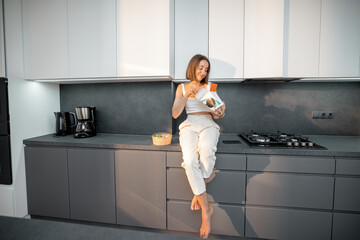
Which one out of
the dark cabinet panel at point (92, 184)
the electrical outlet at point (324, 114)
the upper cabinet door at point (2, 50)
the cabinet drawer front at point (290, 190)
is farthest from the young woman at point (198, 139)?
the upper cabinet door at point (2, 50)

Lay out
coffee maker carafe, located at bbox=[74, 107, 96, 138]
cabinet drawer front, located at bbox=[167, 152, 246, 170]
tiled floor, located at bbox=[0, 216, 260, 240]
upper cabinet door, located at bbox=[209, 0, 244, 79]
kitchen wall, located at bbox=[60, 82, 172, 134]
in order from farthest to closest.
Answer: kitchen wall, located at bbox=[60, 82, 172, 134] → coffee maker carafe, located at bbox=[74, 107, 96, 138] → upper cabinet door, located at bbox=[209, 0, 244, 79] → cabinet drawer front, located at bbox=[167, 152, 246, 170] → tiled floor, located at bbox=[0, 216, 260, 240]

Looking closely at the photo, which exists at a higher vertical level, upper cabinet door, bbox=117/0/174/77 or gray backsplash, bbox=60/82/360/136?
upper cabinet door, bbox=117/0/174/77

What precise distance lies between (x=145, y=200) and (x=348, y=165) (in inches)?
62.6

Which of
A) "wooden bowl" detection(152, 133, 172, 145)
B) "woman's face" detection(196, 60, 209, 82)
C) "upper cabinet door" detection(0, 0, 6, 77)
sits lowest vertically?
"wooden bowl" detection(152, 133, 172, 145)

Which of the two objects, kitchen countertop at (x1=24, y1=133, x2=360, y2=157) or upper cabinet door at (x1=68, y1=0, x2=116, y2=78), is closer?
kitchen countertop at (x1=24, y1=133, x2=360, y2=157)

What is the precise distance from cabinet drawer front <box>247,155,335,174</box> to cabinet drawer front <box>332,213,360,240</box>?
0.36 m

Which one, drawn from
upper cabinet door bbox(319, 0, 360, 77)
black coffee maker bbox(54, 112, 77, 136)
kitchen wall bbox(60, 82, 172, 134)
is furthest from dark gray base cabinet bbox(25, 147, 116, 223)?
upper cabinet door bbox(319, 0, 360, 77)

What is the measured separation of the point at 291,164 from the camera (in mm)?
1480

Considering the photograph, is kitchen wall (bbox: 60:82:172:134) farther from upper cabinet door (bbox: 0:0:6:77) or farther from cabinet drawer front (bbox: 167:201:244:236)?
cabinet drawer front (bbox: 167:201:244:236)

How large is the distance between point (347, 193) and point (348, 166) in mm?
203

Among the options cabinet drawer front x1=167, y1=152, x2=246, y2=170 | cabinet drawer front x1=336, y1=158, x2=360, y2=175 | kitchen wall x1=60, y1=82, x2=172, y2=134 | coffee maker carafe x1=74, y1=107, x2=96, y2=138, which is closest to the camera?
cabinet drawer front x1=336, y1=158, x2=360, y2=175

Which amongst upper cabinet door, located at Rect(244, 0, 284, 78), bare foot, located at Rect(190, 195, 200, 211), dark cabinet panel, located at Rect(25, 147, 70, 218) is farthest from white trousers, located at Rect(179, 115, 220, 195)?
dark cabinet panel, located at Rect(25, 147, 70, 218)

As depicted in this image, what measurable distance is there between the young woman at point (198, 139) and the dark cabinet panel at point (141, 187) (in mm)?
271

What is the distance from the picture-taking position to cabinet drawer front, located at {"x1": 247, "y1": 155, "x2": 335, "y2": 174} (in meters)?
1.45
